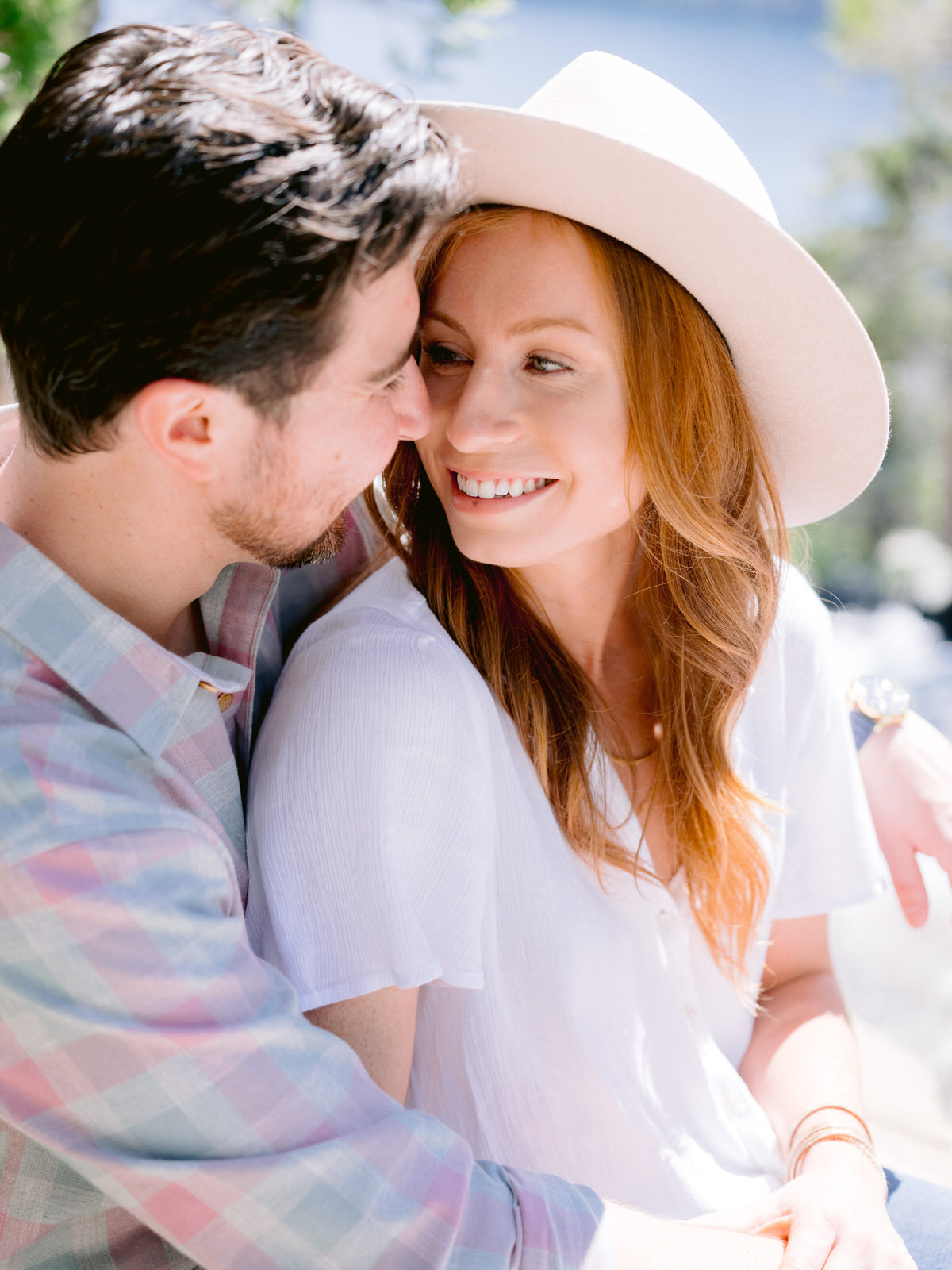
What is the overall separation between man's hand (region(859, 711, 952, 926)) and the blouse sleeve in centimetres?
99

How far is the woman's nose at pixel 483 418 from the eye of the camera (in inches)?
67.7

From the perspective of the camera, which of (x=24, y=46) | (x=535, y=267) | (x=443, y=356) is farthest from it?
(x=24, y=46)

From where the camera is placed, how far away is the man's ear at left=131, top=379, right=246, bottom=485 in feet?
4.49

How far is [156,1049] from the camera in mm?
1188

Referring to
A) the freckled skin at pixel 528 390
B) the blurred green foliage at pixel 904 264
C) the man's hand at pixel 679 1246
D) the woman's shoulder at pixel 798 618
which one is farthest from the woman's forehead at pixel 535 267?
the blurred green foliage at pixel 904 264

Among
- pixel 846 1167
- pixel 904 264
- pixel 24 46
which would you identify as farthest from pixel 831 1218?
pixel 904 264

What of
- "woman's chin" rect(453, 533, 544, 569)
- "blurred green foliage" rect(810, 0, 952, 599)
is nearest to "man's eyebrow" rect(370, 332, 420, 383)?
"woman's chin" rect(453, 533, 544, 569)

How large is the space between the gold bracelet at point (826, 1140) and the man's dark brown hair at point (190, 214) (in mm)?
1500

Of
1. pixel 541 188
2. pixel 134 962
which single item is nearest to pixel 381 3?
pixel 541 188

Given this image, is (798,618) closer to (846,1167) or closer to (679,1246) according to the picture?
(846,1167)

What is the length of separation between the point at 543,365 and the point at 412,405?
242 mm

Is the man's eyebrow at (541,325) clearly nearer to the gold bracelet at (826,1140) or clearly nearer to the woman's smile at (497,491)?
the woman's smile at (497,491)

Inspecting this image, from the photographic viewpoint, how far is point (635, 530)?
206 centimetres

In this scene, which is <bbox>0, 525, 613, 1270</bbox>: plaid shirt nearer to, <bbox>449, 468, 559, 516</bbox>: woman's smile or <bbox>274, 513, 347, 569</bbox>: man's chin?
<bbox>274, 513, 347, 569</bbox>: man's chin
